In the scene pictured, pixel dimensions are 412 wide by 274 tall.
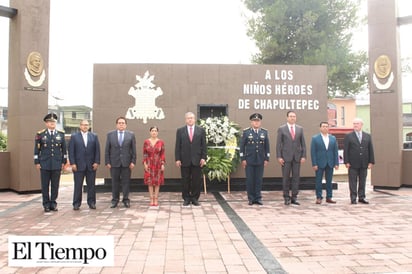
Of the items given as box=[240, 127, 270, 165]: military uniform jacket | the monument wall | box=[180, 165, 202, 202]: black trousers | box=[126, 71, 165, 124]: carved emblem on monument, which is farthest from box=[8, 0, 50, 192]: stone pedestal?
box=[240, 127, 270, 165]: military uniform jacket

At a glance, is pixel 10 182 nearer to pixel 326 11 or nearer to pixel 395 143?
pixel 395 143

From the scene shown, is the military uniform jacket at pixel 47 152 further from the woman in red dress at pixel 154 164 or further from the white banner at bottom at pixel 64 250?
the white banner at bottom at pixel 64 250

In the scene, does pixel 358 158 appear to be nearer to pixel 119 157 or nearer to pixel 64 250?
pixel 119 157

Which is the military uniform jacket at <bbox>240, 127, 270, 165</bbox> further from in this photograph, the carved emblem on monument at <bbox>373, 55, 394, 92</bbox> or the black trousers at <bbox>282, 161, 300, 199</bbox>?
the carved emblem on monument at <bbox>373, 55, 394, 92</bbox>

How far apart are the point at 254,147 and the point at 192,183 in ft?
4.07

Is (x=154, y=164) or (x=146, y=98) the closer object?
(x=154, y=164)

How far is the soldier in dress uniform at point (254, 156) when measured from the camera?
6258 mm

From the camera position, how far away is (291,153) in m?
6.20

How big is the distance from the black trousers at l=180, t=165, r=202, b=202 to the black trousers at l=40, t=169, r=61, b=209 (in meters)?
A: 2.04

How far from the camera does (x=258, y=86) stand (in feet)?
26.1

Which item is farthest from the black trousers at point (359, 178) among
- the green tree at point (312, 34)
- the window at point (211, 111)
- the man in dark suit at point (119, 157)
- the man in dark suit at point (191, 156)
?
the green tree at point (312, 34)

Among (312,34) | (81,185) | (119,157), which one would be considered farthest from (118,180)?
(312,34)

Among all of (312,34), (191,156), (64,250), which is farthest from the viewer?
(312,34)

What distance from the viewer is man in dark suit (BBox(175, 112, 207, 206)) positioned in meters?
6.18
